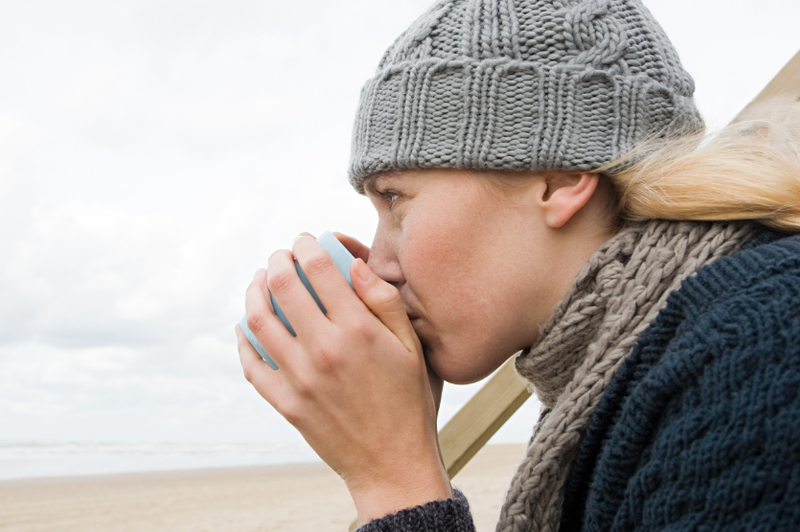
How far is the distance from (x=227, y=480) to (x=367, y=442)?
13802 millimetres

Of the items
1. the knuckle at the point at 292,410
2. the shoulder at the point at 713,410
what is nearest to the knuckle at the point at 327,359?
the knuckle at the point at 292,410

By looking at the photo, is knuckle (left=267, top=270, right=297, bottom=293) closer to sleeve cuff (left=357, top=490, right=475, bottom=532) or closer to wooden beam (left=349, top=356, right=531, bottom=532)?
sleeve cuff (left=357, top=490, right=475, bottom=532)

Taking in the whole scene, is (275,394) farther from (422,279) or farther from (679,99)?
(679,99)

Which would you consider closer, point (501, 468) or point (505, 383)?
point (505, 383)

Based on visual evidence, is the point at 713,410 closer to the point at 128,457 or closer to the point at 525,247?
the point at 525,247

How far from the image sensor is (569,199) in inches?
58.3

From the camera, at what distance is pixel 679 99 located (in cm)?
159

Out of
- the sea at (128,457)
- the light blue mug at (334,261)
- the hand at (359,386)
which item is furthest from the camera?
the sea at (128,457)

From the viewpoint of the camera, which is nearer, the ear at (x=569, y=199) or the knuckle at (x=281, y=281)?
the ear at (x=569, y=199)

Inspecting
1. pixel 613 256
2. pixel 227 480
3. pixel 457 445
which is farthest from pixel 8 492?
pixel 613 256

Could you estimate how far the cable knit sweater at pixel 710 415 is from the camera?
938 millimetres

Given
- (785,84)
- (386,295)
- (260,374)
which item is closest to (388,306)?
(386,295)

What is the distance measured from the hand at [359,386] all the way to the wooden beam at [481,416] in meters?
0.75

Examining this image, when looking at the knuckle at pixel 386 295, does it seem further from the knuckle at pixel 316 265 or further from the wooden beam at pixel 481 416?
the wooden beam at pixel 481 416
